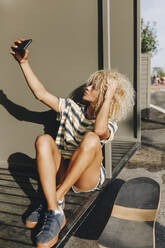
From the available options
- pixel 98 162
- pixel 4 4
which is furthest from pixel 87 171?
pixel 4 4

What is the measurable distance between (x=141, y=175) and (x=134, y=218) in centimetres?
124

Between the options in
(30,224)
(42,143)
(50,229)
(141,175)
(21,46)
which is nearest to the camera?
(50,229)

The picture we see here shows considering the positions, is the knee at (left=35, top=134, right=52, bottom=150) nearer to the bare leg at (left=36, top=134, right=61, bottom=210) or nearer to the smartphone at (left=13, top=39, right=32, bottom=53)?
the bare leg at (left=36, top=134, right=61, bottom=210)

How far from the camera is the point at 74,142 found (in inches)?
91.9

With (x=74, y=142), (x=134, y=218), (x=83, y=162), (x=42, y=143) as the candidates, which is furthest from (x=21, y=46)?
(x=134, y=218)

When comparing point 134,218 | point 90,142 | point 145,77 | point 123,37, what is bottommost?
point 134,218

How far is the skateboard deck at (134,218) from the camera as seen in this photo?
1773mm

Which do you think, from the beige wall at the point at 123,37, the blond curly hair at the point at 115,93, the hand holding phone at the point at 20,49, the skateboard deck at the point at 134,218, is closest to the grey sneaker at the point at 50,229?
the skateboard deck at the point at 134,218

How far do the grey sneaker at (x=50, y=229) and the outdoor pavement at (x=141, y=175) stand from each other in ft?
1.21

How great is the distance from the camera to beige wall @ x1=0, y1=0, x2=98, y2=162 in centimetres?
266

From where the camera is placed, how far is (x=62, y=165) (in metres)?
2.22

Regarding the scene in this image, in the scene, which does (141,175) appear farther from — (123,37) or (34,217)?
(123,37)

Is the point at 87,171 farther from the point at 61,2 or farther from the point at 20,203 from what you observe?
the point at 61,2

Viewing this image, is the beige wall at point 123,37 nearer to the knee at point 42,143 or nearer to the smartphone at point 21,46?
the smartphone at point 21,46
